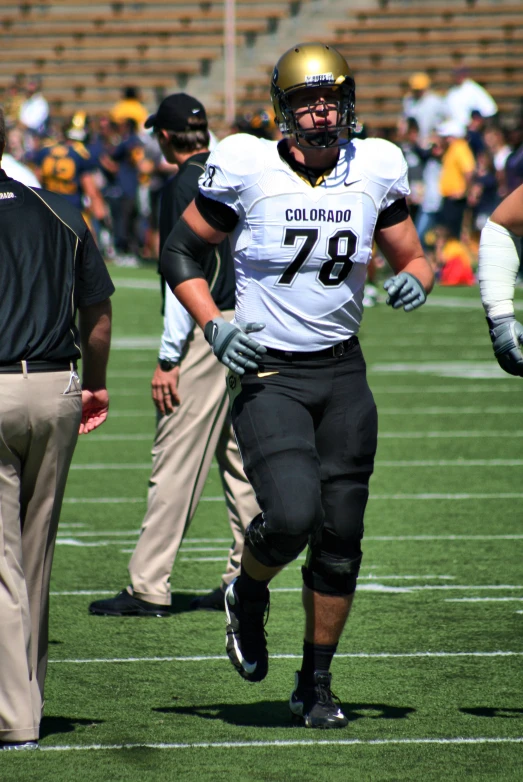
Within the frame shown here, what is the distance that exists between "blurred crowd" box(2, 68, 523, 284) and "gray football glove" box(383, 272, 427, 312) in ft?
48.8

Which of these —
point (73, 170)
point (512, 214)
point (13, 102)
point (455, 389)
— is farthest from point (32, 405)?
point (13, 102)

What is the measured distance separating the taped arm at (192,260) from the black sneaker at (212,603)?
6.24ft

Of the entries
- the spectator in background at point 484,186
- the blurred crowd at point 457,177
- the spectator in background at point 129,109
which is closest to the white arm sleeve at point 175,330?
the blurred crowd at point 457,177

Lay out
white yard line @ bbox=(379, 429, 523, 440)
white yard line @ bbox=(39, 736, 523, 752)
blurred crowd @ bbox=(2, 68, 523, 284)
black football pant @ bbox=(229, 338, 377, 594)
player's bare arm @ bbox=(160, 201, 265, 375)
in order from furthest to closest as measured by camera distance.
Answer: blurred crowd @ bbox=(2, 68, 523, 284)
white yard line @ bbox=(379, 429, 523, 440)
player's bare arm @ bbox=(160, 201, 265, 375)
black football pant @ bbox=(229, 338, 377, 594)
white yard line @ bbox=(39, 736, 523, 752)

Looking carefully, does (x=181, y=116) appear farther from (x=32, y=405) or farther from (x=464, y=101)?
(x=464, y=101)

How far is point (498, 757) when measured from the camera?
426 cm

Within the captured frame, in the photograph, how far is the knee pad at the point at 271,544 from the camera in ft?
14.6

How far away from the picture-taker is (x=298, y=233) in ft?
14.8

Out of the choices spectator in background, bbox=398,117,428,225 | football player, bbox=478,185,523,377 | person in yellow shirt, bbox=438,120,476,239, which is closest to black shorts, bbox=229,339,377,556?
football player, bbox=478,185,523,377

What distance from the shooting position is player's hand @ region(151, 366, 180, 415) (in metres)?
6.24

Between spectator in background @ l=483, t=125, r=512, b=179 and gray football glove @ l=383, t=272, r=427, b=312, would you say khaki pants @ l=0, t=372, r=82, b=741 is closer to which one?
gray football glove @ l=383, t=272, r=427, b=312

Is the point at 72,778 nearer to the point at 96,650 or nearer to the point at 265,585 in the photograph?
the point at 265,585

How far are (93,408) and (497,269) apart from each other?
1349 millimetres

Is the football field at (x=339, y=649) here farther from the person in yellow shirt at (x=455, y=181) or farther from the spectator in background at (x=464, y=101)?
the spectator in background at (x=464, y=101)
